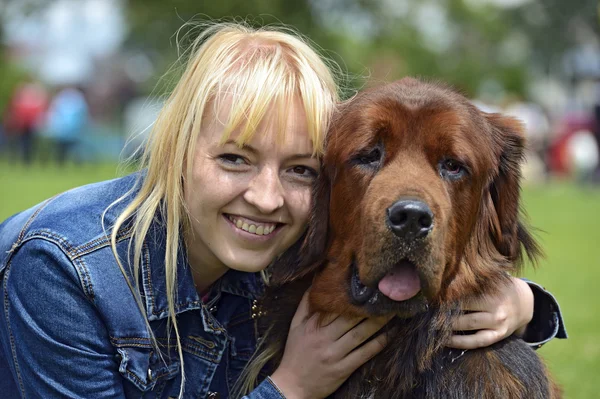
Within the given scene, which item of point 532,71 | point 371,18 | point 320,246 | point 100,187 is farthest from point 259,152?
point 532,71

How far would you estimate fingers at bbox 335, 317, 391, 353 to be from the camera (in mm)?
3148

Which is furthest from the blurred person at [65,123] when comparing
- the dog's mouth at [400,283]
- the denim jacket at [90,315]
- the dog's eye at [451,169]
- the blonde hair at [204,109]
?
the dog's mouth at [400,283]

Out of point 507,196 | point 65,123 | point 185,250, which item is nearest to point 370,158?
point 507,196

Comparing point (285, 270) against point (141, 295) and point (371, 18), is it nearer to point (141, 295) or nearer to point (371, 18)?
point (141, 295)

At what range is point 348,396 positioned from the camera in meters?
3.21

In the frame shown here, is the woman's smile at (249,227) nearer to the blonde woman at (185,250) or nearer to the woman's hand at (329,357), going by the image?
the blonde woman at (185,250)

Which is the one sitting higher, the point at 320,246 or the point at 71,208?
the point at 71,208

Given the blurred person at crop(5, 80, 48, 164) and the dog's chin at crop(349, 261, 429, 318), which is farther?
the blurred person at crop(5, 80, 48, 164)

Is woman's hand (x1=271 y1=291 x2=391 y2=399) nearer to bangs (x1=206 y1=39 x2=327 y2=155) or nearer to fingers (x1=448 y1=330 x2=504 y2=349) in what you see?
fingers (x1=448 y1=330 x2=504 y2=349)

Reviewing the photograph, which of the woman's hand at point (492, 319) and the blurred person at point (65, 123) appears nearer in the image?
the woman's hand at point (492, 319)

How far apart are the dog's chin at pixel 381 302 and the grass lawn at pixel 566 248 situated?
108 centimetres

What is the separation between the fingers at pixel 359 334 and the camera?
3148 mm

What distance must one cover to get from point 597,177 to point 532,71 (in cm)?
3920

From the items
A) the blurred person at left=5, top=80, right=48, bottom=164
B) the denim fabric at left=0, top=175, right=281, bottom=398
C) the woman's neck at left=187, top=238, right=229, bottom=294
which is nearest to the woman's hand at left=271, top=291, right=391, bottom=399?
the denim fabric at left=0, top=175, right=281, bottom=398
